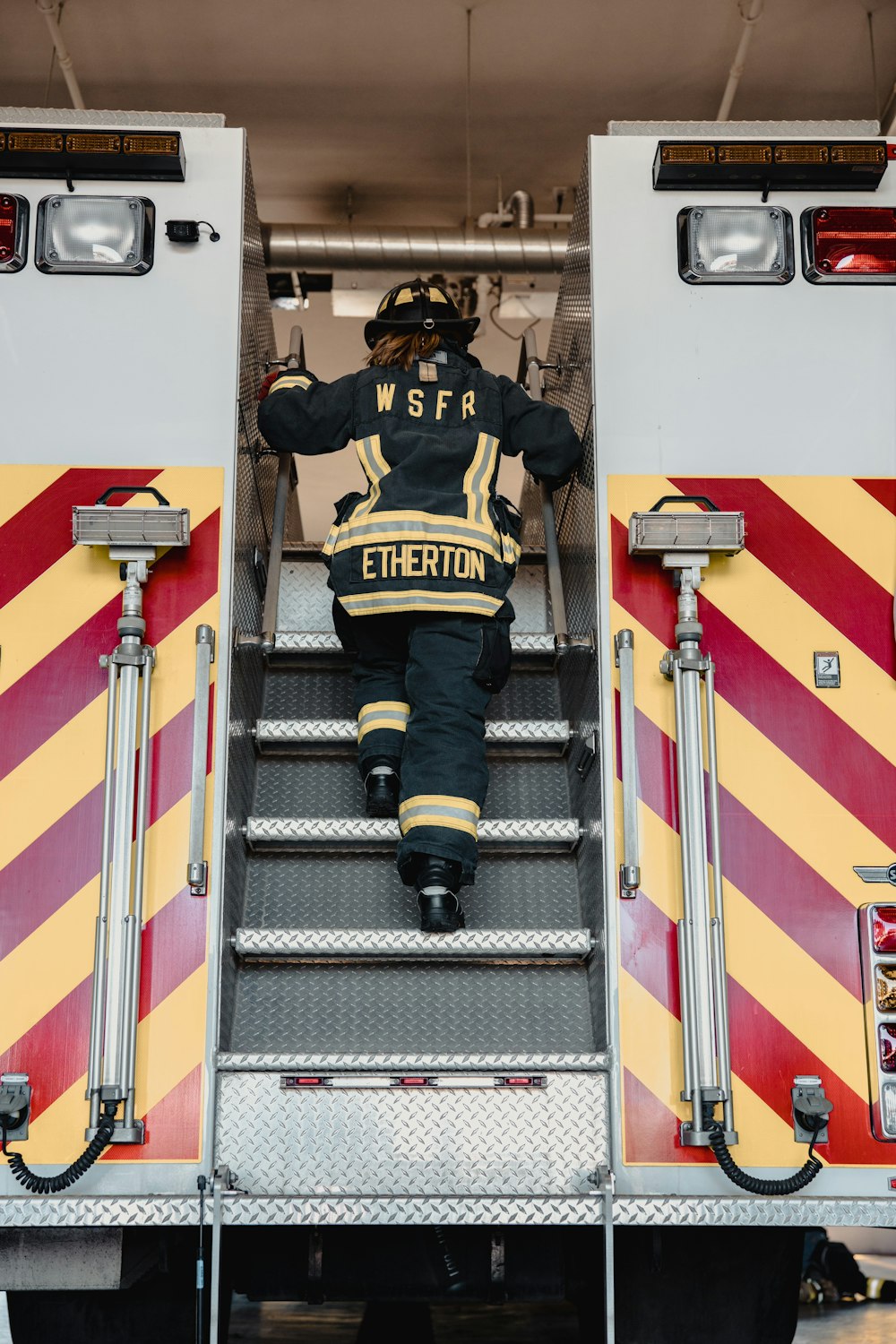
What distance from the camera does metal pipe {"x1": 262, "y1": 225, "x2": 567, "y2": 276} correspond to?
7168 mm

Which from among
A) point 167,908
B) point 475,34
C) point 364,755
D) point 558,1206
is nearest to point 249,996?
point 167,908

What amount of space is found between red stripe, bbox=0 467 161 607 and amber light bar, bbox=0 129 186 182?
0.78 meters

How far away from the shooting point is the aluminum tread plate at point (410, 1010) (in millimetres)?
3074

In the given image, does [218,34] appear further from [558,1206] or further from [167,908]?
[558,1206]

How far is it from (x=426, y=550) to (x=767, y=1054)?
1423 millimetres

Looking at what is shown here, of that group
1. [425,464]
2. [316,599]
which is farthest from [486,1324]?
[425,464]

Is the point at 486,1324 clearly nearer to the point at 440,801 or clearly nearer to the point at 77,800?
the point at 440,801

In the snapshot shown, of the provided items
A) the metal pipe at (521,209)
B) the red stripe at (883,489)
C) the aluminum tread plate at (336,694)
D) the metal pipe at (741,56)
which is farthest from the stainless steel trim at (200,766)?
the metal pipe at (521,209)

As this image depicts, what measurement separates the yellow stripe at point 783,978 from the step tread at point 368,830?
1.17 feet

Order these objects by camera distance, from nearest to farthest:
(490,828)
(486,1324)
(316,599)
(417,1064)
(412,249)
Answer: (417,1064) < (490,828) < (316,599) < (486,1324) < (412,249)

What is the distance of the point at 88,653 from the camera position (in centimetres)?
312

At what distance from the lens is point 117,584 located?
3.18 meters

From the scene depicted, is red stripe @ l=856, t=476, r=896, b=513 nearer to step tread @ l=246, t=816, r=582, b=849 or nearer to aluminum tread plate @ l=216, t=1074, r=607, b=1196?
step tread @ l=246, t=816, r=582, b=849

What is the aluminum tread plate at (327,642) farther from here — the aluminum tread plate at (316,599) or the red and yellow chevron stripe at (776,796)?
the red and yellow chevron stripe at (776,796)
